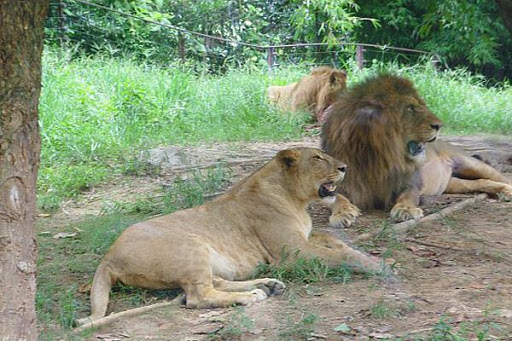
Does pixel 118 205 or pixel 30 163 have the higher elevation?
pixel 30 163

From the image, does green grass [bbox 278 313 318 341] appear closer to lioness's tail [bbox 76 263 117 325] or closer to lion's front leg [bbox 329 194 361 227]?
lioness's tail [bbox 76 263 117 325]

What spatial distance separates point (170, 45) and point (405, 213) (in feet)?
32.3

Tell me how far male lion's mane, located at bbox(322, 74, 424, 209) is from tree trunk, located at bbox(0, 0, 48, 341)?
295 centimetres

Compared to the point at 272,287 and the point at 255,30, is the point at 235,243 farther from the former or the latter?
the point at 255,30

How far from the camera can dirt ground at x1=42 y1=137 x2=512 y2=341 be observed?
3.21 m

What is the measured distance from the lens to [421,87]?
10.6 m

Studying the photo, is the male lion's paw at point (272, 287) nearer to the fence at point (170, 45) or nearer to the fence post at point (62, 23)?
the fence at point (170, 45)

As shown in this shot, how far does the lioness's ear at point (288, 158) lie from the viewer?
4387 mm

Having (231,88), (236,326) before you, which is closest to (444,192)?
(236,326)

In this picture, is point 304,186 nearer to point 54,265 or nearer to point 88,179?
point 54,265

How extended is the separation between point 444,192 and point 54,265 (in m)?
3.14

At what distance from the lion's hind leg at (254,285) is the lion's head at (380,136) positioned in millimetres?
1764

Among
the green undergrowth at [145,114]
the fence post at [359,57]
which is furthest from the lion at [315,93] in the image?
the fence post at [359,57]

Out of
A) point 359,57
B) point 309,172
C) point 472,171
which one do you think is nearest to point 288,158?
point 309,172
